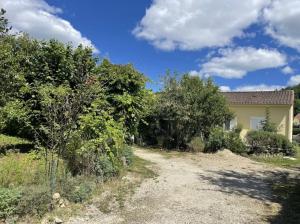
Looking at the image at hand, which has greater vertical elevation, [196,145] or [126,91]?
[126,91]

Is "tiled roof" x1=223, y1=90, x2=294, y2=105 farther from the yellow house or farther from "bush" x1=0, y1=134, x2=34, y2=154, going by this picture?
"bush" x1=0, y1=134, x2=34, y2=154

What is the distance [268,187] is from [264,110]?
18.0m

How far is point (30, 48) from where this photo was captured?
456 inches

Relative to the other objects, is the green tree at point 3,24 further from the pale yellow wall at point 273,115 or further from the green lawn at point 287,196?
the pale yellow wall at point 273,115

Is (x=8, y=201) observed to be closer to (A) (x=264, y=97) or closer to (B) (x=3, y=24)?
(B) (x=3, y=24)

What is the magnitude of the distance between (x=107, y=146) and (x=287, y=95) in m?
22.3

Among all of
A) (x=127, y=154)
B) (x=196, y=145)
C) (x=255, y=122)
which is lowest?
(x=127, y=154)

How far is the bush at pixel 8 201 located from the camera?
576 centimetres

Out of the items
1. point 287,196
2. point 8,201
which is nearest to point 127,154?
point 287,196

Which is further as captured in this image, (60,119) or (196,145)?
(196,145)

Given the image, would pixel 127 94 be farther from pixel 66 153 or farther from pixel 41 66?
pixel 66 153

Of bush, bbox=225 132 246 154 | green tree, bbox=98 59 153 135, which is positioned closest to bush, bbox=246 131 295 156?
bush, bbox=225 132 246 154

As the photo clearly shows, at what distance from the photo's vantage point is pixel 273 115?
26234mm

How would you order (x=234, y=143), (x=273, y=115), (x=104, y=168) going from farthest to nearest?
(x=273, y=115)
(x=234, y=143)
(x=104, y=168)
